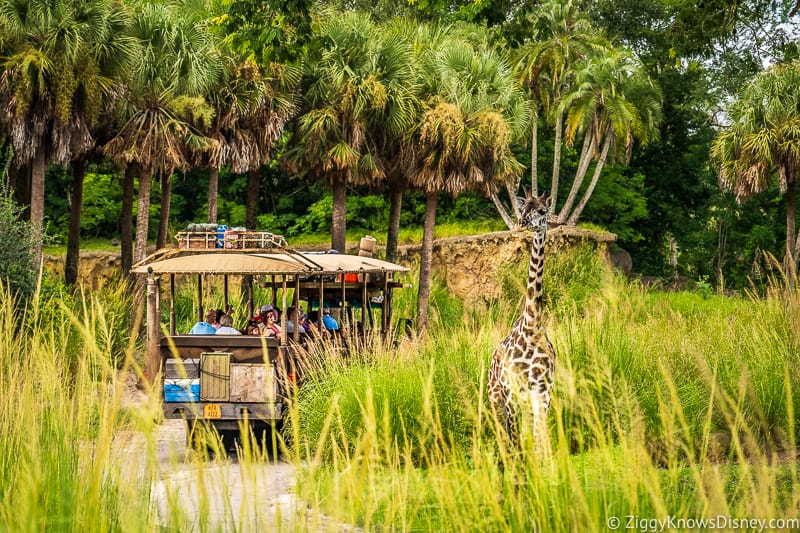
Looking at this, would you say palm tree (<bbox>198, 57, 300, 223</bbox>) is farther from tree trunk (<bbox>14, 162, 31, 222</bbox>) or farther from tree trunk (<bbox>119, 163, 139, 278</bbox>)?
tree trunk (<bbox>14, 162, 31, 222</bbox>)

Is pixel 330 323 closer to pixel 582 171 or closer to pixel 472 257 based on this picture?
pixel 472 257

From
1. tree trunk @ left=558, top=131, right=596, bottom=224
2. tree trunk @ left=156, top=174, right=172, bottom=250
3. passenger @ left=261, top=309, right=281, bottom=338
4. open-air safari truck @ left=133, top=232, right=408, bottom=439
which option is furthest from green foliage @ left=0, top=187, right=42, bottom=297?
tree trunk @ left=558, top=131, right=596, bottom=224

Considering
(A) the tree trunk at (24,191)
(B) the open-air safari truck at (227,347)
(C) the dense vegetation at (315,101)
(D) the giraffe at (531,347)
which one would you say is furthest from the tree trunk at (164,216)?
(D) the giraffe at (531,347)

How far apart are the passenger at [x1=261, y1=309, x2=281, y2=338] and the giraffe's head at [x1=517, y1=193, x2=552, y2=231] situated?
4.02 m

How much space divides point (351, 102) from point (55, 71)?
661 cm

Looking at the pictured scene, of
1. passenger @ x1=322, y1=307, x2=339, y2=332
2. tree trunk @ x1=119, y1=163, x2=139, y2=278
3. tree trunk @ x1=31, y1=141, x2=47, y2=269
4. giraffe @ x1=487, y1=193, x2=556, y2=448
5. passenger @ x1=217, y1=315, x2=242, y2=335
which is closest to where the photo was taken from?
giraffe @ x1=487, y1=193, x2=556, y2=448

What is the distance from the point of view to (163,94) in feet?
72.1

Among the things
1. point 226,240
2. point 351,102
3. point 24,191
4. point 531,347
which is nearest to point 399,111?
point 351,102

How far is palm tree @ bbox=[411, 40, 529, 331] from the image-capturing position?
78.0ft

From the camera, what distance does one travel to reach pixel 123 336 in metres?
18.7

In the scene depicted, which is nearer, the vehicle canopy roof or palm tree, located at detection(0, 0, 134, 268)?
the vehicle canopy roof

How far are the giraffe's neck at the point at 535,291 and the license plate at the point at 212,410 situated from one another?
437 cm

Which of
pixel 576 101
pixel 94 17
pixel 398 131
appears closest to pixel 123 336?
pixel 94 17

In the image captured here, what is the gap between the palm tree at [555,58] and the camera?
37219mm
